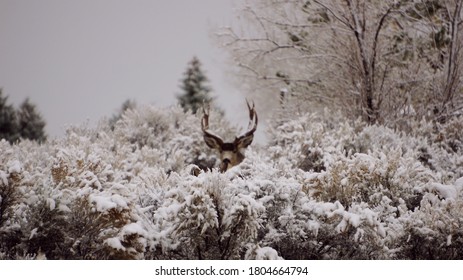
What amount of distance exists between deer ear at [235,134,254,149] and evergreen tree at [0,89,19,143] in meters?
3.63

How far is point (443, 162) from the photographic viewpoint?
589 cm

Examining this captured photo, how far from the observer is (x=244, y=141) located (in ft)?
24.3

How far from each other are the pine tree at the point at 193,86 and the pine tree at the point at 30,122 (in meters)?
5.57

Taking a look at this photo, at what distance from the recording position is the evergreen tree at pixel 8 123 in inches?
321

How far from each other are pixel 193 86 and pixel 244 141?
8.76 metres

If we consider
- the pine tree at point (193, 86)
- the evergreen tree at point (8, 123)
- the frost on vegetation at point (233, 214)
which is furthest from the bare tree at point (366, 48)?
the pine tree at point (193, 86)

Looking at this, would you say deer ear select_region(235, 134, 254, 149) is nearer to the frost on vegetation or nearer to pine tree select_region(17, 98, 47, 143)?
the frost on vegetation

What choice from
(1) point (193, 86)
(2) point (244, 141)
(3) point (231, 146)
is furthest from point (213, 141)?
(1) point (193, 86)

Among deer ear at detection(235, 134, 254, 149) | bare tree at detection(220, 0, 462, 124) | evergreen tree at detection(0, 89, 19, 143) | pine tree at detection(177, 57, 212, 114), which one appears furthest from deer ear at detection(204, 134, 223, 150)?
pine tree at detection(177, 57, 212, 114)

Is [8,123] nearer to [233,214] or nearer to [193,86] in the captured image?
[233,214]

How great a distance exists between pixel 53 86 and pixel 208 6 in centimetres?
267

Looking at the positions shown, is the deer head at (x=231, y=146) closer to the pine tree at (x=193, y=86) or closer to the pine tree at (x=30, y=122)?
the pine tree at (x=30, y=122)

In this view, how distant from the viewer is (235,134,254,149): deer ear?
7.35 m
